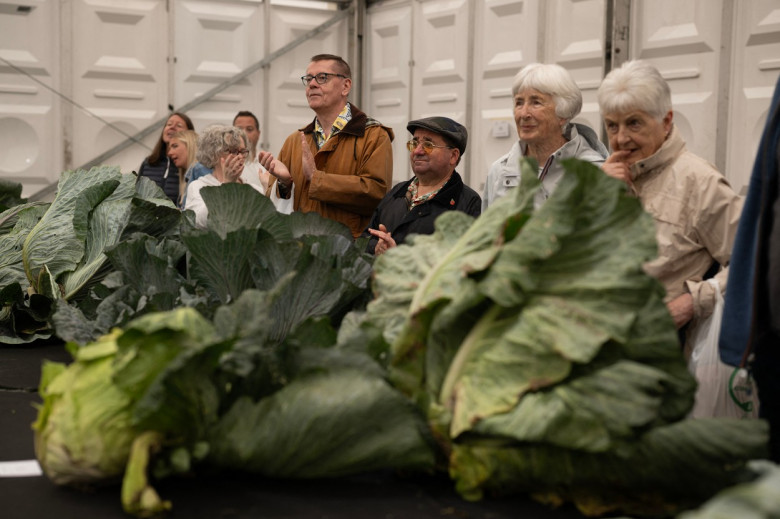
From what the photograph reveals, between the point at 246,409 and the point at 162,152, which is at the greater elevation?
the point at 162,152

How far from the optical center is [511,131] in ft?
19.9

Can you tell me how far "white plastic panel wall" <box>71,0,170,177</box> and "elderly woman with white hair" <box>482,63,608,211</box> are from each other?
16.3 feet

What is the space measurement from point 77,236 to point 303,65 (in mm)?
5465

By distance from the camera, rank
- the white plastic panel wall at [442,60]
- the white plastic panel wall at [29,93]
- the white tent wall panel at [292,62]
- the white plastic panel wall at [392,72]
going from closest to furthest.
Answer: the white tent wall panel at [292,62] → the white plastic panel wall at [442,60] → the white plastic panel wall at [29,93] → the white plastic panel wall at [392,72]

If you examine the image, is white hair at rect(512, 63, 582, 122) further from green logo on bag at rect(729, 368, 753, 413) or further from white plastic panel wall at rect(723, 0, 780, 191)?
white plastic panel wall at rect(723, 0, 780, 191)

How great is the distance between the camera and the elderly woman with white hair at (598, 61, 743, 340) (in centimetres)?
220

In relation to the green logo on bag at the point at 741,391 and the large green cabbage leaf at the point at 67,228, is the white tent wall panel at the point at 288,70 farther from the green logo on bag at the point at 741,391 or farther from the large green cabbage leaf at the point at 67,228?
the green logo on bag at the point at 741,391

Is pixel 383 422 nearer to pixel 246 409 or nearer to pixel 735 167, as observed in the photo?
pixel 246 409

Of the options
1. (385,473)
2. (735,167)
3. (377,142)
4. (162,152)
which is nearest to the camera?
(385,473)

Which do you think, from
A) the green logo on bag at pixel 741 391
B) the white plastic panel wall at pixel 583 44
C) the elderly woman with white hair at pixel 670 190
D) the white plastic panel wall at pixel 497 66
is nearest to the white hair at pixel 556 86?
A: the elderly woman with white hair at pixel 670 190

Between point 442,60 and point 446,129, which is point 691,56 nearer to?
point 446,129

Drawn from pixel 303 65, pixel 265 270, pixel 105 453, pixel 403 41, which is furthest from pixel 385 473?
pixel 303 65

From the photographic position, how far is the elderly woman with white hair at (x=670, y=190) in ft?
7.23

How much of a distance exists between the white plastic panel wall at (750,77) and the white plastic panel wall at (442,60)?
→ 234 cm
